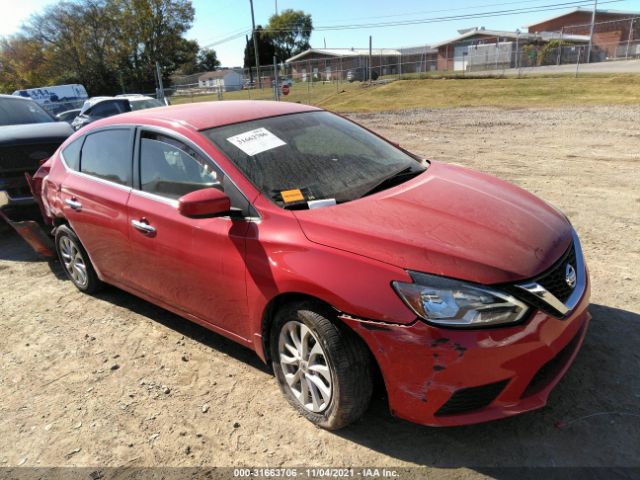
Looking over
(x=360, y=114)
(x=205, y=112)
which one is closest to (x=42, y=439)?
(x=205, y=112)

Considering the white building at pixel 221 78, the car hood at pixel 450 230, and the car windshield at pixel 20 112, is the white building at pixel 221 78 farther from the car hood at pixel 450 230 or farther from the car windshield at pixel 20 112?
the car hood at pixel 450 230

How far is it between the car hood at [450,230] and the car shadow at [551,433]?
2.86ft

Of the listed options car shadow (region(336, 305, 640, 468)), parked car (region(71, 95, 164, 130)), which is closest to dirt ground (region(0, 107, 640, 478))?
car shadow (region(336, 305, 640, 468))

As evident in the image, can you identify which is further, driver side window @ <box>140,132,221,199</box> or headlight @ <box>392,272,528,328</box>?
driver side window @ <box>140,132,221,199</box>

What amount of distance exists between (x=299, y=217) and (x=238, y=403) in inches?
48.4

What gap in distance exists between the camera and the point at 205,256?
9.88ft

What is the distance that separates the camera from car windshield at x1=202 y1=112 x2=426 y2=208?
292cm

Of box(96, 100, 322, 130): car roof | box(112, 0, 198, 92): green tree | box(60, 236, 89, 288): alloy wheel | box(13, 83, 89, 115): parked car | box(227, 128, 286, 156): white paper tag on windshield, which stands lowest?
box(60, 236, 89, 288): alloy wheel

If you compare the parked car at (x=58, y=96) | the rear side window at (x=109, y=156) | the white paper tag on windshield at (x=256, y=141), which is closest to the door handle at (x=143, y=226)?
the rear side window at (x=109, y=156)

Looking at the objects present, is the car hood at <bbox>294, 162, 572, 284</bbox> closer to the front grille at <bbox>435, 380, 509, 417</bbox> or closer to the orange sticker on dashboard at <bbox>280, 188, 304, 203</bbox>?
the orange sticker on dashboard at <bbox>280, 188, 304, 203</bbox>

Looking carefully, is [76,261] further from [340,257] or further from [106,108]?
[106,108]

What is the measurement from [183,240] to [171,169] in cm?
52

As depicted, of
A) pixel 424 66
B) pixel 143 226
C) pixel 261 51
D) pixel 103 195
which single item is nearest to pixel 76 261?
pixel 103 195

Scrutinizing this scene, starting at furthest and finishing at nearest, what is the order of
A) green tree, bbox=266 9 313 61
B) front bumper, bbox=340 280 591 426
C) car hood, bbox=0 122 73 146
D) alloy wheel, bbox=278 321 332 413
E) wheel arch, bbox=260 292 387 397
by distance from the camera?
green tree, bbox=266 9 313 61 → car hood, bbox=0 122 73 146 → alloy wheel, bbox=278 321 332 413 → wheel arch, bbox=260 292 387 397 → front bumper, bbox=340 280 591 426
